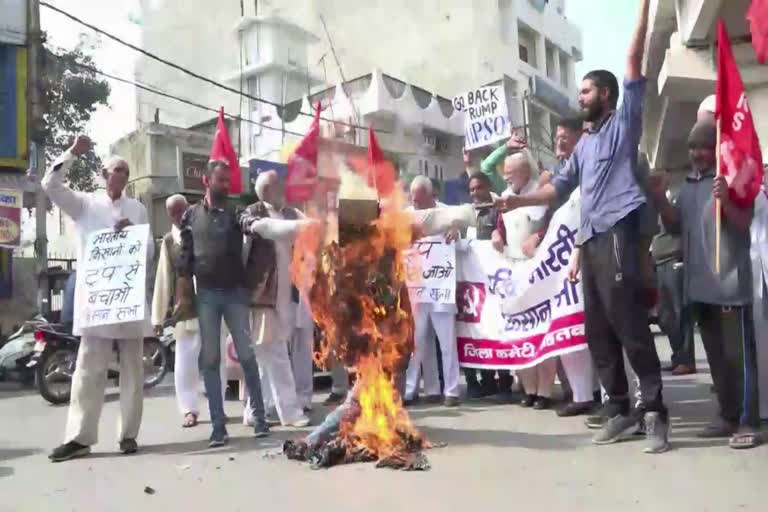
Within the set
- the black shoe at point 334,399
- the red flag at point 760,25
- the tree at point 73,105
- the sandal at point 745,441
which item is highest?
the tree at point 73,105

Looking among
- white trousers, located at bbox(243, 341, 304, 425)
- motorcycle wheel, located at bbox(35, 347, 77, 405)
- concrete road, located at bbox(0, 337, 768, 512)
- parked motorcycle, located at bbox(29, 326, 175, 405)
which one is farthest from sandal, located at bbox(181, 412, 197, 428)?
Result: motorcycle wheel, located at bbox(35, 347, 77, 405)

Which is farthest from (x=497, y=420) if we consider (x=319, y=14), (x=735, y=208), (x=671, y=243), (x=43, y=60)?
(x=319, y=14)

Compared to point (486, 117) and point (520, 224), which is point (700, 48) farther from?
point (486, 117)

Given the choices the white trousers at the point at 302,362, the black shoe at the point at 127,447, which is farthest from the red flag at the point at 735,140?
the black shoe at the point at 127,447

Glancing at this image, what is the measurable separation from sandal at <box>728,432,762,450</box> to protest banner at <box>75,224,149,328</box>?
3.85 m

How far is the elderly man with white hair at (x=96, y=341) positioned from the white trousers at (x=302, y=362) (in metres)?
1.68

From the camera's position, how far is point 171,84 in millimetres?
38656

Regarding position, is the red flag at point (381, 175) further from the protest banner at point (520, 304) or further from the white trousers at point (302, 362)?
the white trousers at point (302, 362)

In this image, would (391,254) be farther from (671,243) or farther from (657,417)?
(671,243)

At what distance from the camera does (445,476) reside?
446cm

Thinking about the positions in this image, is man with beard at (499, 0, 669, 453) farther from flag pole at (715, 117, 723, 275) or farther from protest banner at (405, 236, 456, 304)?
protest banner at (405, 236, 456, 304)

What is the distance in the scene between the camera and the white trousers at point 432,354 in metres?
7.09

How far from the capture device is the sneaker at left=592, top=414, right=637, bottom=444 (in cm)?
505

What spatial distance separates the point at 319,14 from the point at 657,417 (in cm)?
3130
